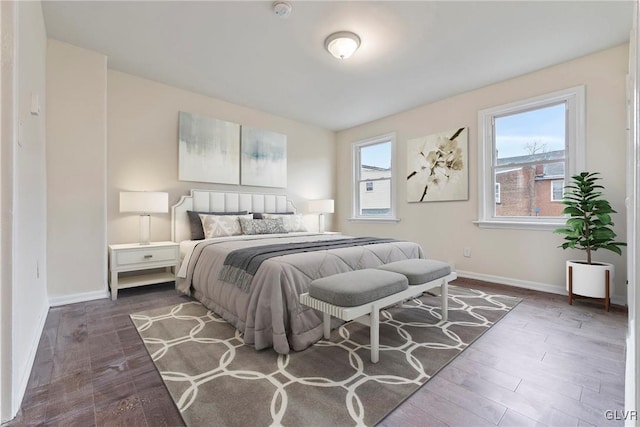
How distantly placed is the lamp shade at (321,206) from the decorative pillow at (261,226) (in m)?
1.13

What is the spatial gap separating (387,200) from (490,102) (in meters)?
2.07

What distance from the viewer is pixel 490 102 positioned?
12.0ft

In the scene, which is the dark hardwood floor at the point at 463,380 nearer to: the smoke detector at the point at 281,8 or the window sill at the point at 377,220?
the window sill at the point at 377,220

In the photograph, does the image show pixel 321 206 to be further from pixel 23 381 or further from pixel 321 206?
pixel 23 381

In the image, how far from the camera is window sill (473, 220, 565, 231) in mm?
3165

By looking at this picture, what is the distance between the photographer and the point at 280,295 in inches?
73.1

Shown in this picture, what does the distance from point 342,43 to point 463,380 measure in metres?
2.78

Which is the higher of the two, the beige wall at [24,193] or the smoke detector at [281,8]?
the smoke detector at [281,8]

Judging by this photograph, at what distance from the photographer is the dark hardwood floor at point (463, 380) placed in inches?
49.5

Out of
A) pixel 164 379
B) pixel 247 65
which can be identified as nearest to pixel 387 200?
pixel 247 65

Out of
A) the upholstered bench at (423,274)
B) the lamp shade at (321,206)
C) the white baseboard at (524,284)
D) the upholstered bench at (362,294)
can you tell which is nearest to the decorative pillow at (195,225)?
the lamp shade at (321,206)

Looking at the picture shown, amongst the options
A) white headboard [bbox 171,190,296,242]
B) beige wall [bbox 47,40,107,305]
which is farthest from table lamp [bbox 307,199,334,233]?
beige wall [bbox 47,40,107,305]

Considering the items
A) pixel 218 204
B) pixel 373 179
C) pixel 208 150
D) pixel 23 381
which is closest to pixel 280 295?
pixel 23 381

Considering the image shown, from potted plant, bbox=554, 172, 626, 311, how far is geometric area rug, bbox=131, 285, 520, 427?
0.85 metres
